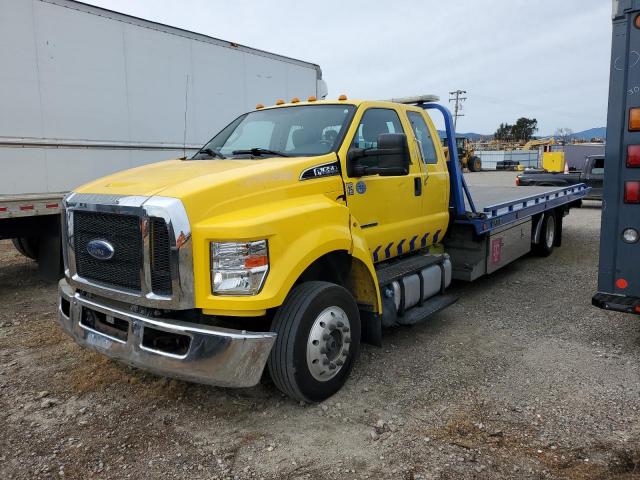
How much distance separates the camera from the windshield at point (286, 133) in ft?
14.0

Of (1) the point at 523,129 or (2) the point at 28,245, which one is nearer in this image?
(2) the point at 28,245

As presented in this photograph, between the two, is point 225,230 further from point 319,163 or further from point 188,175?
point 319,163

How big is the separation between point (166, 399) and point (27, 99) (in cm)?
440

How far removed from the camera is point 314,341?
11.5ft

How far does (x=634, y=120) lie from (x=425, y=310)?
2306 millimetres

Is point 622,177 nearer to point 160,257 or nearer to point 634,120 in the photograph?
point 634,120

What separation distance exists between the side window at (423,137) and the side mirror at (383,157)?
1.17m

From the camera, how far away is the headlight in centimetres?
307

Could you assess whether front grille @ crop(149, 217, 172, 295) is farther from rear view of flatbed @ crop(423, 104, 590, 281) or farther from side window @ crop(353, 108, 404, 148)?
Result: rear view of flatbed @ crop(423, 104, 590, 281)

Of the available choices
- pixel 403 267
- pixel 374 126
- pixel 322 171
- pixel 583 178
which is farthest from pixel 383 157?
pixel 583 178

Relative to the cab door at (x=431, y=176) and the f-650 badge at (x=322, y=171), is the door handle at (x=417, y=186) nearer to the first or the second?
the cab door at (x=431, y=176)

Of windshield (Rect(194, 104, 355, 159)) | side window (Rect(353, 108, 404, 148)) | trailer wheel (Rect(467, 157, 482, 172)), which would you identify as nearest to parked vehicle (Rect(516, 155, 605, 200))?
side window (Rect(353, 108, 404, 148))

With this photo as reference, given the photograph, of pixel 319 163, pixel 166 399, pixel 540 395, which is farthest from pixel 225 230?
pixel 540 395

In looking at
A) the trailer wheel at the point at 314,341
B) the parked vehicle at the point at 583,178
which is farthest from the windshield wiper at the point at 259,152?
the parked vehicle at the point at 583,178
